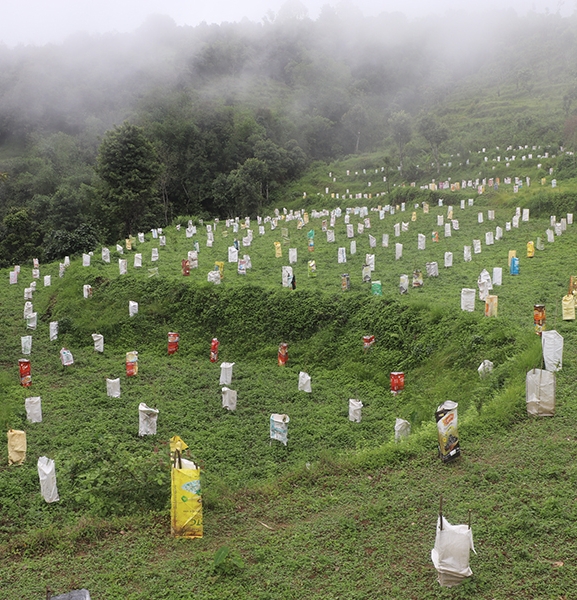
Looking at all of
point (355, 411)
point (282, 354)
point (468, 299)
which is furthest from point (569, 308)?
point (282, 354)

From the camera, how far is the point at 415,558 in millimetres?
6855

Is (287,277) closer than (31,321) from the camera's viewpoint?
Yes

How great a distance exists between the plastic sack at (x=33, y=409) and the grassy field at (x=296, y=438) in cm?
24

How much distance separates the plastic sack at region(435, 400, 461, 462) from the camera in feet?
28.6

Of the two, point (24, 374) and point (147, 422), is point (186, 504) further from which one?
point (24, 374)

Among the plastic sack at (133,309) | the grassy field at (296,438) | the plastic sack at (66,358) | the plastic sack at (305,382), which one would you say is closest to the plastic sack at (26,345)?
the grassy field at (296,438)

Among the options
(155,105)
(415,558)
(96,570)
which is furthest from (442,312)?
(155,105)

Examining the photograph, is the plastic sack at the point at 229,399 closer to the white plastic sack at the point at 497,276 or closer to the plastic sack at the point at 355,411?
the plastic sack at the point at 355,411

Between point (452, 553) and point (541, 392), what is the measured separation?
436 centimetres

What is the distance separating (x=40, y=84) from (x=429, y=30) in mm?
60524

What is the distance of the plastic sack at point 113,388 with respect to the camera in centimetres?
1359

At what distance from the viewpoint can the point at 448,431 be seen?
876 centimetres

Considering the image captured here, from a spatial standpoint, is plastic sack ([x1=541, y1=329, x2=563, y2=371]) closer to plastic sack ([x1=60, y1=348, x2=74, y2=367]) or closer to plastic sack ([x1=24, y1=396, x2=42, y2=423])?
plastic sack ([x1=24, y1=396, x2=42, y2=423])

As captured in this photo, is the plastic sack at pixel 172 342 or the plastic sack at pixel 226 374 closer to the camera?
the plastic sack at pixel 226 374
